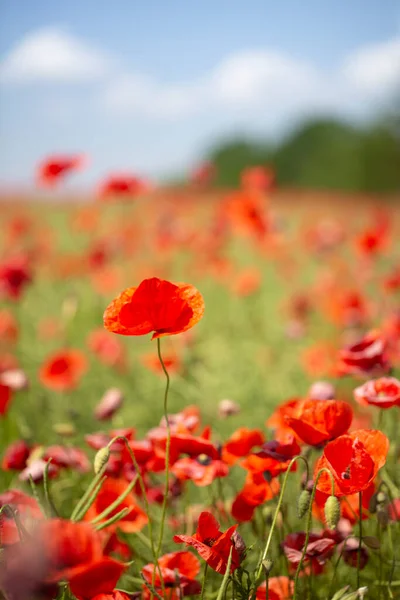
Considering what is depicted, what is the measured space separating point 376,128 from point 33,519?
25.2 feet

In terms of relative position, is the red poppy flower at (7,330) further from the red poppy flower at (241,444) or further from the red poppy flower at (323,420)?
the red poppy flower at (323,420)

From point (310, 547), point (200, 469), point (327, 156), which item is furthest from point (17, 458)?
point (327, 156)

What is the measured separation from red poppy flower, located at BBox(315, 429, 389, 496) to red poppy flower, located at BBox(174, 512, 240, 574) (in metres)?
0.11

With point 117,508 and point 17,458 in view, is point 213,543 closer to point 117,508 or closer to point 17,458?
point 117,508

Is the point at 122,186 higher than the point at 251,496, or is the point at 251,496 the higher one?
the point at 122,186


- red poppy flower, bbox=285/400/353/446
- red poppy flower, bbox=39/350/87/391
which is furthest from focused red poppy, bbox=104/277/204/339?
red poppy flower, bbox=39/350/87/391

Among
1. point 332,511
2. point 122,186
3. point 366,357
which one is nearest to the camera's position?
point 332,511

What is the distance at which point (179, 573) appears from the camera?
71 cm

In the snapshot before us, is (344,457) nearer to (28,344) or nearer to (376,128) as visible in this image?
(28,344)

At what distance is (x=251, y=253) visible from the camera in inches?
179

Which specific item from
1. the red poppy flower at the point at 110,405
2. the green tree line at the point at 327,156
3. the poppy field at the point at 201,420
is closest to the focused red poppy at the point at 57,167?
the poppy field at the point at 201,420

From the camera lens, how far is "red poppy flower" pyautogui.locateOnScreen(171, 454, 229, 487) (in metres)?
0.75

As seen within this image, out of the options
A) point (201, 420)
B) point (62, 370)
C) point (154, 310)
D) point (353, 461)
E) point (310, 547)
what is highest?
point (154, 310)

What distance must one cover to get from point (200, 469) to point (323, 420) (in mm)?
156
